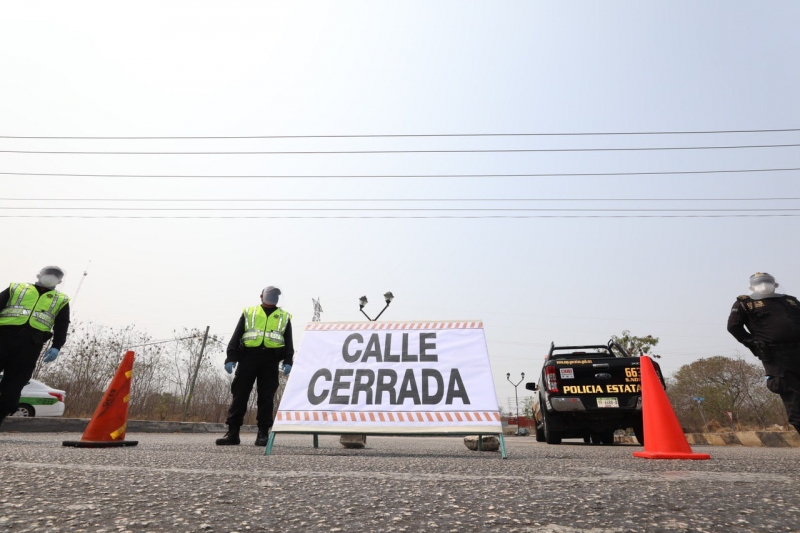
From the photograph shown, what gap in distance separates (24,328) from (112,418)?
1645 mm

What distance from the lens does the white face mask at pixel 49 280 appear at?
5980 mm

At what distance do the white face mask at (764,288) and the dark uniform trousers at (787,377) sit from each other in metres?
0.64

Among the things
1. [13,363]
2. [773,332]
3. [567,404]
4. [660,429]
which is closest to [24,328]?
[13,363]

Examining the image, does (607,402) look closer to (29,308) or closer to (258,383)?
(258,383)

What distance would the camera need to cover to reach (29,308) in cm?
572

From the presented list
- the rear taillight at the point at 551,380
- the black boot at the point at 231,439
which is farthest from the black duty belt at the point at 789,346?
the black boot at the point at 231,439

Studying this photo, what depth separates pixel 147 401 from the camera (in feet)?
62.1

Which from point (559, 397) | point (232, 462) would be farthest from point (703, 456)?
point (232, 462)

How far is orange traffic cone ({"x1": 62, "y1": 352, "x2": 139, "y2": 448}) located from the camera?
5.02 m

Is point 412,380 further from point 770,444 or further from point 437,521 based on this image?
point 770,444

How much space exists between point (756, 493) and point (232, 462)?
9.88 ft

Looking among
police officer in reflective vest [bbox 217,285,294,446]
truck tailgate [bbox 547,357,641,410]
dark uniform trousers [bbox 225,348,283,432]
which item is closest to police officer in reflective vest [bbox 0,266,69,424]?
police officer in reflective vest [bbox 217,285,294,446]

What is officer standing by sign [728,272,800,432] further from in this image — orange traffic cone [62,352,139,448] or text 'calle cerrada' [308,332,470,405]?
orange traffic cone [62,352,139,448]

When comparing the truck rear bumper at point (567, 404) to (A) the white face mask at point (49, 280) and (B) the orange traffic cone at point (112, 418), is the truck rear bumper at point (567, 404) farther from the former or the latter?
(A) the white face mask at point (49, 280)
